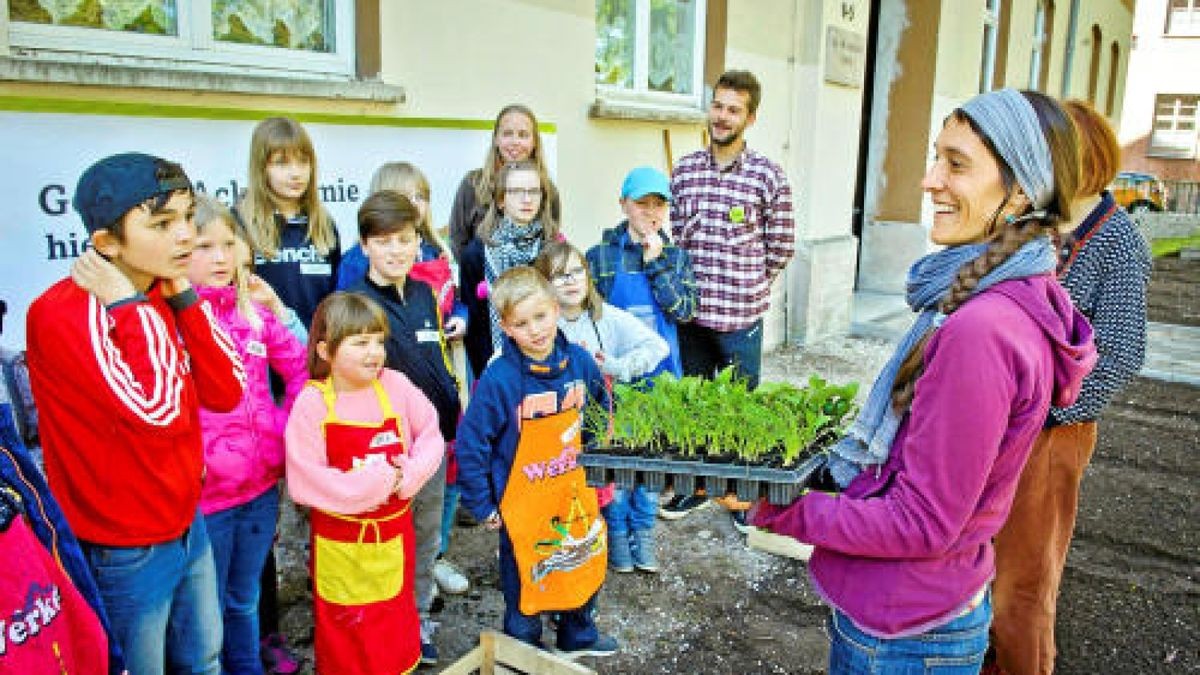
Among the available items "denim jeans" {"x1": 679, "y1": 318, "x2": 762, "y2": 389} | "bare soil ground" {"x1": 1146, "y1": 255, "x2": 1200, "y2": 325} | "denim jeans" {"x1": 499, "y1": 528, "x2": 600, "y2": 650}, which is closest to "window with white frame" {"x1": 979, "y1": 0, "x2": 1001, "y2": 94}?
"bare soil ground" {"x1": 1146, "y1": 255, "x2": 1200, "y2": 325}

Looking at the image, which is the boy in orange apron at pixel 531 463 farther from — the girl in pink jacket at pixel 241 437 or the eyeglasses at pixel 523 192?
the eyeglasses at pixel 523 192

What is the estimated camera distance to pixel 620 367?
3.54 metres

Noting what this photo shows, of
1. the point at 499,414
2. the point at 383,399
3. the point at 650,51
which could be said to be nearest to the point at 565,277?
the point at 499,414

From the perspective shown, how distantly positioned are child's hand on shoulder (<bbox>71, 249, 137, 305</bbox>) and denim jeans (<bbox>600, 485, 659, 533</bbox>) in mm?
2441

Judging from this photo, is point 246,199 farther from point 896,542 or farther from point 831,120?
point 831,120

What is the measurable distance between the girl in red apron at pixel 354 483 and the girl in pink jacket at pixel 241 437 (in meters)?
0.14

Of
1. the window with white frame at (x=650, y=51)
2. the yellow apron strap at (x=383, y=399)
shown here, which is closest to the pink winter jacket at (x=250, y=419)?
the yellow apron strap at (x=383, y=399)

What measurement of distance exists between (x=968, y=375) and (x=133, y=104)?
3198mm

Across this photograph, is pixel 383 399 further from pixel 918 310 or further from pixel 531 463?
pixel 918 310

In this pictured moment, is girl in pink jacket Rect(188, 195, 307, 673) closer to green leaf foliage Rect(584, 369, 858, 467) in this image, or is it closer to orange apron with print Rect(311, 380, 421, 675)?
orange apron with print Rect(311, 380, 421, 675)

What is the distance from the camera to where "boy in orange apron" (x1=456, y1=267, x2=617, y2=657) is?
2.97 meters

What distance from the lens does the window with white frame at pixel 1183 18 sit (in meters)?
34.6

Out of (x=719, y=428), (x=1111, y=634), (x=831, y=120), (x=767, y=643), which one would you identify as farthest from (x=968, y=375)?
(x=831, y=120)

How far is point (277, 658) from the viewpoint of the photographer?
3.19m
